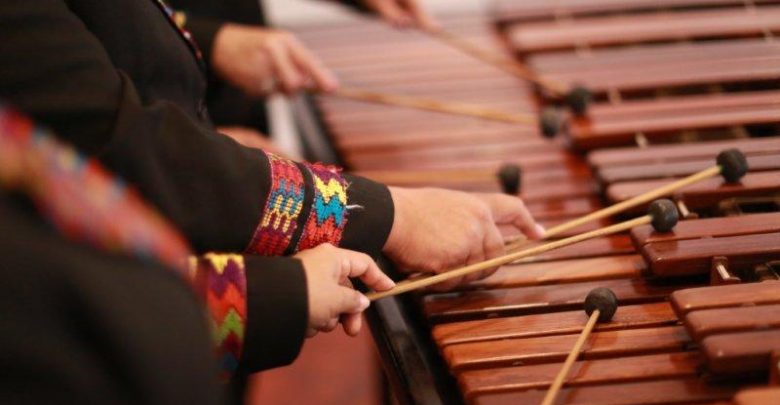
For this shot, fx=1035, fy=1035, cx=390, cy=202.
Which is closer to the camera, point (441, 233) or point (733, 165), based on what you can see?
point (441, 233)

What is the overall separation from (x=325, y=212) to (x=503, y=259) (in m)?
0.23

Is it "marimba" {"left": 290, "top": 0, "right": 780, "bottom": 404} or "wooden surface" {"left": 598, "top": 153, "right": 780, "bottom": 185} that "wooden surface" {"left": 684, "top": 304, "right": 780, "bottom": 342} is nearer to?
"marimba" {"left": 290, "top": 0, "right": 780, "bottom": 404}

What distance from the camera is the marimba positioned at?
44.5 inches

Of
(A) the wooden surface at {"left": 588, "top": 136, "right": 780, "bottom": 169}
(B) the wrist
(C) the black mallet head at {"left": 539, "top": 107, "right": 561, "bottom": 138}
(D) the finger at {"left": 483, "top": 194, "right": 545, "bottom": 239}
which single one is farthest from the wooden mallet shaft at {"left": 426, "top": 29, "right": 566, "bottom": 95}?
(B) the wrist

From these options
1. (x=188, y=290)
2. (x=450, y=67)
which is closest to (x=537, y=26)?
(x=450, y=67)

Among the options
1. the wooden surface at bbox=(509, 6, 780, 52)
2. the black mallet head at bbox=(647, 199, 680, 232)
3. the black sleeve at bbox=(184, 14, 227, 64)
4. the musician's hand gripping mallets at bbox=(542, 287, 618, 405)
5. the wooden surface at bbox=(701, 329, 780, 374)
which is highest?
the wooden surface at bbox=(509, 6, 780, 52)

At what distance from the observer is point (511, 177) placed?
5.24ft

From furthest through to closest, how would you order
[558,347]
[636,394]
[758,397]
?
[558,347] → [636,394] → [758,397]

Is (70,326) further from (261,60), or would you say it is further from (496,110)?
(496,110)

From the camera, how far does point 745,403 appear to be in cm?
98

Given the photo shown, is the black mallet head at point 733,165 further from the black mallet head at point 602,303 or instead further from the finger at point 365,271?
the finger at point 365,271

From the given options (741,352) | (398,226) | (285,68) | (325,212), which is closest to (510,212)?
(398,226)

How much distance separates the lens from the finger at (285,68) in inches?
73.6

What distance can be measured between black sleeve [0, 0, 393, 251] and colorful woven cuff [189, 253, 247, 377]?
9cm
